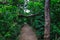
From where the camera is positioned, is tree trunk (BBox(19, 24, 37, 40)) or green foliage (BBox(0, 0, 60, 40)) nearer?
green foliage (BBox(0, 0, 60, 40))

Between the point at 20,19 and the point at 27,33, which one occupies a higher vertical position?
the point at 20,19

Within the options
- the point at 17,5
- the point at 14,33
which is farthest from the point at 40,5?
the point at 14,33

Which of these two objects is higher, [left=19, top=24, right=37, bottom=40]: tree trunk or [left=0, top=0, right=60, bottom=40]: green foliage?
[left=0, top=0, right=60, bottom=40]: green foliage

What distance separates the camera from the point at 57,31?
8.01 m

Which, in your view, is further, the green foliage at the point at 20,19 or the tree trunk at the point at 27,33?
the tree trunk at the point at 27,33

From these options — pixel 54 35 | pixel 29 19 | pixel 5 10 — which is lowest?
pixel 54 35

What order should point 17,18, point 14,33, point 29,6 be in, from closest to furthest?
point 14,33 < point 17,18 < point 29,6

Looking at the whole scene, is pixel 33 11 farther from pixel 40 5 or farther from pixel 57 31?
pixel 57 31

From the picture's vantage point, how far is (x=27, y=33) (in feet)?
27.9

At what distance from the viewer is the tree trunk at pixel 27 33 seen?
27.0 feet

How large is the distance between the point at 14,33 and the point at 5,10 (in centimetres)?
113

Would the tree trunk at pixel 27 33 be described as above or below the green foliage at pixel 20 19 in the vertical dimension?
below

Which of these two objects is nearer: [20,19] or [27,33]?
[27,33]

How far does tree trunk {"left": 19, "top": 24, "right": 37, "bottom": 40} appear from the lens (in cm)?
824
